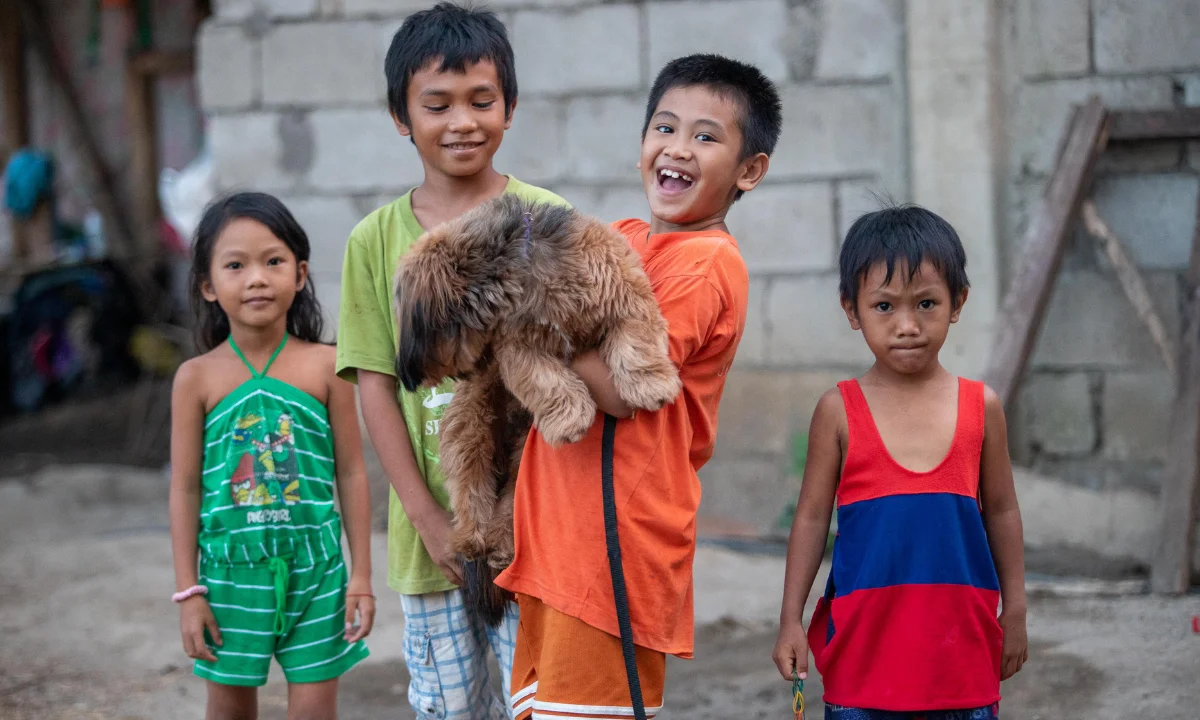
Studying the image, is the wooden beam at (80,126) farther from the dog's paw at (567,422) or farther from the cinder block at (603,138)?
the dog's paw at (567,422)

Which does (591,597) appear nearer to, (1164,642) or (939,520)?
(939,520)

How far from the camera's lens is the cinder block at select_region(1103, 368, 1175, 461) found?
4.42m

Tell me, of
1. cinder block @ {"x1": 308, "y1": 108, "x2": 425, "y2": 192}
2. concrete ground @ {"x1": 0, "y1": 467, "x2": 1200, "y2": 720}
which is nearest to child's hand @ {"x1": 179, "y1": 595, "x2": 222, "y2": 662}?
concrete ground @ {"x1": 0, "y1": 467, "x2": 1200, "y2": 720}

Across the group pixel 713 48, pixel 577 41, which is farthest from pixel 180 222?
pixel 713 48

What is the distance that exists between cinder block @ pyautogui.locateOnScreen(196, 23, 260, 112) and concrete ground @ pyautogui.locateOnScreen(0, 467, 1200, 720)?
6.45ft

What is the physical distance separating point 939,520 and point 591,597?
0.61 meters

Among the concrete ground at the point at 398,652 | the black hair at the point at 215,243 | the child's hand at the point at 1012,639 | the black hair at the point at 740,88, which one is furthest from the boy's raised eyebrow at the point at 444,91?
the concrete ground at the point at 398,652

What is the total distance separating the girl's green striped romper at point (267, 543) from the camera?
235 cm

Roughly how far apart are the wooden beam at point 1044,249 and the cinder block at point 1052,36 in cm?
24

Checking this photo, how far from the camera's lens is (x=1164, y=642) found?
3.26 metres

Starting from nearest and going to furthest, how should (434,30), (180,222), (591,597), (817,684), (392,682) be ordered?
(591,597)
(434,30)
(817,684)
(392,682)
(180,222)

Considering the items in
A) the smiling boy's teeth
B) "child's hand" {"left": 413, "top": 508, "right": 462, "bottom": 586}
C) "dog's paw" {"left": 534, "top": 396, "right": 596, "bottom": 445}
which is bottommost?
"child's hand" {"left": 413, "top": 508, "right": 462, "bottom": 586}

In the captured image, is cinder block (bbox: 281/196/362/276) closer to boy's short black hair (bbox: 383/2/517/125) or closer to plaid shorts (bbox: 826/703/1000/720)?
boy's short black hair (bbox: 383/2/517/125)

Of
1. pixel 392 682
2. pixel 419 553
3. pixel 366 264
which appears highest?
pixel 366 264
